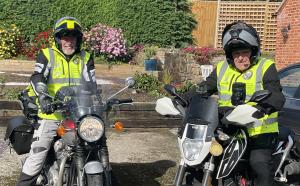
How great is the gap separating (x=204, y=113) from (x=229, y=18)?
20.6m

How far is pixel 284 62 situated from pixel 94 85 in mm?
11379

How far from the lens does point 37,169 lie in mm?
4711

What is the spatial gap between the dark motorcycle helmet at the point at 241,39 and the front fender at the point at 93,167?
1.50 meters

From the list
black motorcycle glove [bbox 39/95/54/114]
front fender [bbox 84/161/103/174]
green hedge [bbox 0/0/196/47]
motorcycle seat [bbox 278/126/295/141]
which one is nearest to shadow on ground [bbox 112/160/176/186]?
motorcycle seat [bbox 278/126/295/141]

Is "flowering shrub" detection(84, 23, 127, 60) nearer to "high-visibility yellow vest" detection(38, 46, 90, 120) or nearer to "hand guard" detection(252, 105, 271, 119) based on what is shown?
"high-visibility yellow vest" detection(38, 46, 90, 120)

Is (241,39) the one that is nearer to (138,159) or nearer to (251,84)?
(251,84)

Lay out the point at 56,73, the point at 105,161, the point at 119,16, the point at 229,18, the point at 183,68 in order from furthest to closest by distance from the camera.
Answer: the point at 229,18 → the point at 119,16 → the point at 183,68 → the point at 56,73 → the point at 105,161

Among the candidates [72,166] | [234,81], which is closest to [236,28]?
[234,81]

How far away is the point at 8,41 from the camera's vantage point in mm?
17516

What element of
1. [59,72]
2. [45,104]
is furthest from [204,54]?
[45,104]

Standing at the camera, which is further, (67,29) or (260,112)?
(67,29)

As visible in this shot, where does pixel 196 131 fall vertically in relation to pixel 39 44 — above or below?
below

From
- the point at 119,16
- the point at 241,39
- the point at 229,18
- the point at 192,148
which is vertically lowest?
the point at 192,148

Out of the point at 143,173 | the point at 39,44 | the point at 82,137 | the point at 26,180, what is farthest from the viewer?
the point at 39,44
